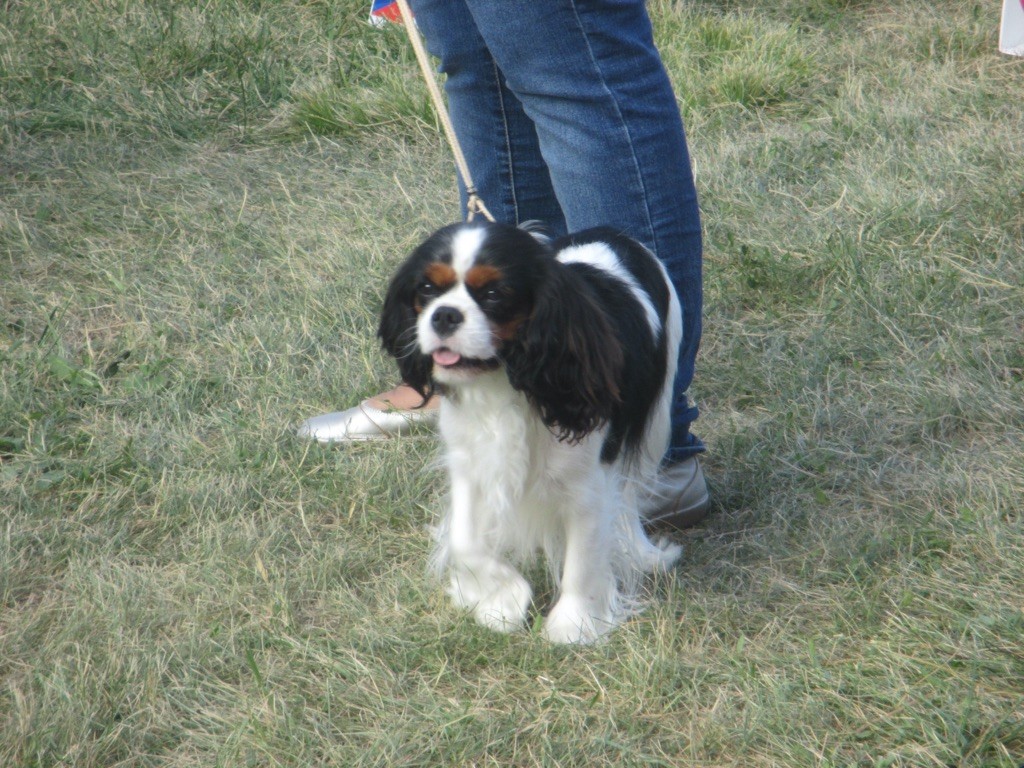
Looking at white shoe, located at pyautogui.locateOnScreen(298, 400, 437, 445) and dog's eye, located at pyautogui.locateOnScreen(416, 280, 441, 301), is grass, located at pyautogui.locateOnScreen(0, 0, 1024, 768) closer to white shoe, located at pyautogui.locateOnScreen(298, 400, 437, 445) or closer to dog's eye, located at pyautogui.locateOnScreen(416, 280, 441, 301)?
white shoe, located at pyautogui.locateOnScreen(298, 400, 437, 445)

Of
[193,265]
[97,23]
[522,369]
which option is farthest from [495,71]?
[97,23]

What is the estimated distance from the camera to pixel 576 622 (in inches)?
89.0

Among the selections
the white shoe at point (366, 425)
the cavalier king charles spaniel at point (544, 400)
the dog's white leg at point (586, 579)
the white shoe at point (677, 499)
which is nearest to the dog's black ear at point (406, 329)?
the cavalier king charles spaniel at point (544, 400)

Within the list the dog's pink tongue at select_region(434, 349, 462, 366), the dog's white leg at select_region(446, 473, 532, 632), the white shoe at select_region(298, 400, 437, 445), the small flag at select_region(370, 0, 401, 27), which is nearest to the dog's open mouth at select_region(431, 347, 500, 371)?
the dog's pink tongue at select_region(434, 349, 462, 366)

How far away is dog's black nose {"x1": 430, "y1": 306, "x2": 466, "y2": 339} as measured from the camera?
197 cm

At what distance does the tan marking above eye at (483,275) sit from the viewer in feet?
6.46

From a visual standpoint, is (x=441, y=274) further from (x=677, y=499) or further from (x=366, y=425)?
(x=366, y=425)

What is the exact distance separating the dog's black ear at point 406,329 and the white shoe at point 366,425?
2.60ft

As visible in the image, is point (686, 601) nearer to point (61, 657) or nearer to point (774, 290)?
point (61, 657)

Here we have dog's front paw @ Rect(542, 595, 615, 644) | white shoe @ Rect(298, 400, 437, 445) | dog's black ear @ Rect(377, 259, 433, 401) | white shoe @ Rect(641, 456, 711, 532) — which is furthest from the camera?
white shoe @ Rect(298, 400, 437, 445)

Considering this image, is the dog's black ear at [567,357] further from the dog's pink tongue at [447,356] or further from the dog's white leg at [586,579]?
the dog's white leg at [586,579]

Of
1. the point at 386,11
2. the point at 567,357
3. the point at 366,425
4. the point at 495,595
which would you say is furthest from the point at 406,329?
the point at 386,11

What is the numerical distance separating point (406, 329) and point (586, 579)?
61cm

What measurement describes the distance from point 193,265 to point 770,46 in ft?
9.05
